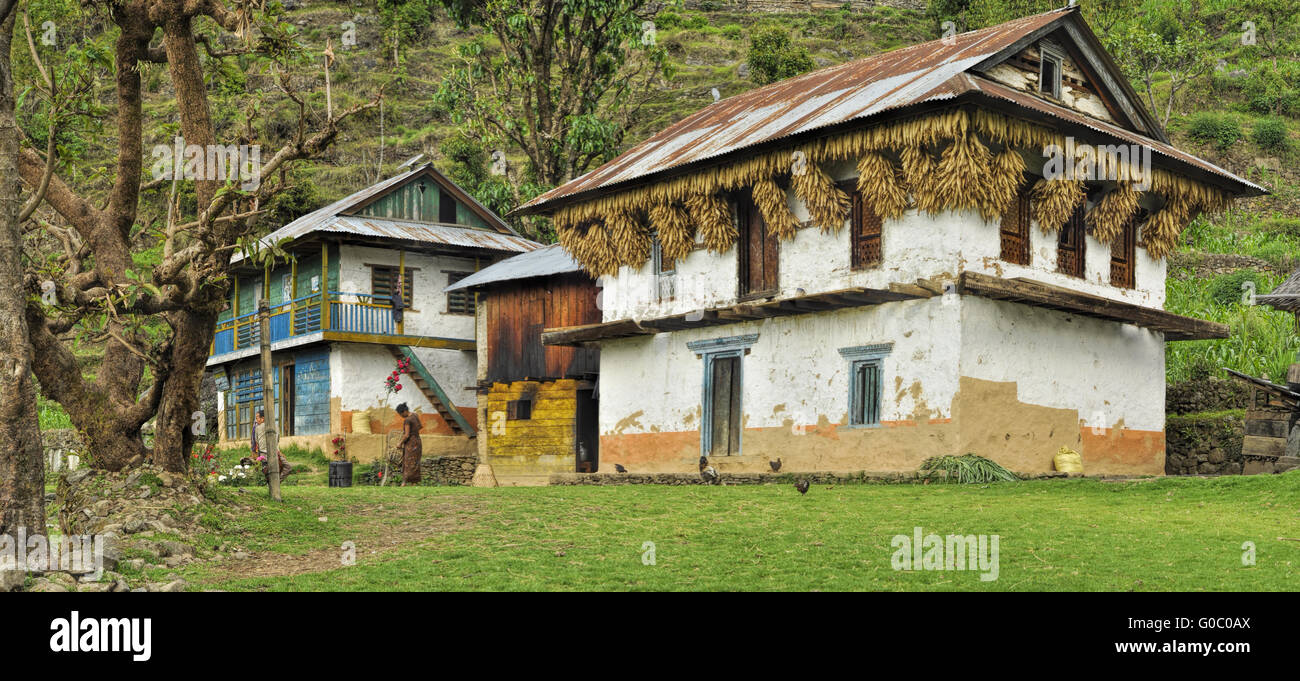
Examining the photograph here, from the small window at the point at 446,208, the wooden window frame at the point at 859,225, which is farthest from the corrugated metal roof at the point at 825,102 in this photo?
the small window at the point at 446,208

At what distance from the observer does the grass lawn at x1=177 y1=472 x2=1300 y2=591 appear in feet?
35.5

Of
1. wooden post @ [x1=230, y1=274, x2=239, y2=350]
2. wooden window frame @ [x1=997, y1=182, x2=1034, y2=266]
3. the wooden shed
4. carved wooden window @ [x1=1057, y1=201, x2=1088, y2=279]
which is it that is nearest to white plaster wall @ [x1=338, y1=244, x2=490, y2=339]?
the wooden shed

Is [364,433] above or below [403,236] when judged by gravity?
below

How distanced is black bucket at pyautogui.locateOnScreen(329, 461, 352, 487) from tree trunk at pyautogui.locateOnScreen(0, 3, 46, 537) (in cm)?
1505

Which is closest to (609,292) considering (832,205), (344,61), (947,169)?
(832,205)

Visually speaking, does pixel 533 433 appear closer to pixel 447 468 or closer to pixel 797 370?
pixel 447 468

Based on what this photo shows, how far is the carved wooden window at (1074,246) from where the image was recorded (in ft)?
72.4

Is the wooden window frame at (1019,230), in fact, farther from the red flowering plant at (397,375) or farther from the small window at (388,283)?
the small window at (388,283)

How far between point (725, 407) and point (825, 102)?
582 centimetres

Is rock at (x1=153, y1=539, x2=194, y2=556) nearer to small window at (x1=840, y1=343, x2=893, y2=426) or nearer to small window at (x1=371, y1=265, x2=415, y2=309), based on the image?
small window at (x1=840, y1=343, x2=893, y2=426)

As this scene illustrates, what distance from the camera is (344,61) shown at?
74438 mm

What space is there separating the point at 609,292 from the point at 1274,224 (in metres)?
25.8
